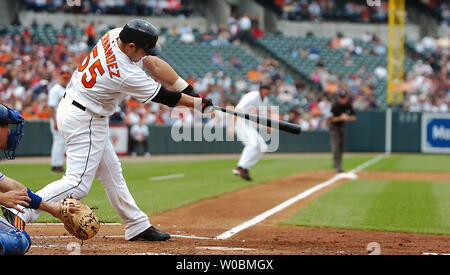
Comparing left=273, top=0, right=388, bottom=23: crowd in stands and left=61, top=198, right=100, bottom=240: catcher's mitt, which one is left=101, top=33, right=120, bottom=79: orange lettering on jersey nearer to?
left=61, top=198, right=100, bottom=240: catcher's mitt

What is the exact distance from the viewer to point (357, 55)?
1299 inches

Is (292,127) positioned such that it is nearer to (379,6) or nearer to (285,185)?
(285,185)

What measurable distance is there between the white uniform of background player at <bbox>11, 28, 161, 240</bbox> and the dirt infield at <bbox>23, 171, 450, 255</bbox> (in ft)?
1.85

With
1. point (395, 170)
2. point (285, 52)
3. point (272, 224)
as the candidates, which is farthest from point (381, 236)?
point (285, 52)

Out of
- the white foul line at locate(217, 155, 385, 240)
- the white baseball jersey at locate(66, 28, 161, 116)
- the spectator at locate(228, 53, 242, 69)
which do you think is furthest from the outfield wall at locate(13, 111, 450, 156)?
the white baseball jersey at locate(66, 28, 161, 116)

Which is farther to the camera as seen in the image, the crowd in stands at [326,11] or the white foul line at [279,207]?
the crowd in stands at [326,11]

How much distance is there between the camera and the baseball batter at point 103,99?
213 inches

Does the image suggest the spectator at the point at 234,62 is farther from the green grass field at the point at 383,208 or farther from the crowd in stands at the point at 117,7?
the green grass field at the point at 383,208

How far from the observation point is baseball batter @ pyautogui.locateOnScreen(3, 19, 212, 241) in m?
5.40

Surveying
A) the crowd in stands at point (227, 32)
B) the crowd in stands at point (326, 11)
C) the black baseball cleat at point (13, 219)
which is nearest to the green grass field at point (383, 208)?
the black baseball cleat at point (13, 219)

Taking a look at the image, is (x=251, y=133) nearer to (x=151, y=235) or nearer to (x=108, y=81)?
(x=151, y=235)

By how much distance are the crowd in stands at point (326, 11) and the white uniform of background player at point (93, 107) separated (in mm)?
31781

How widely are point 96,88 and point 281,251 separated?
222 centimetres
